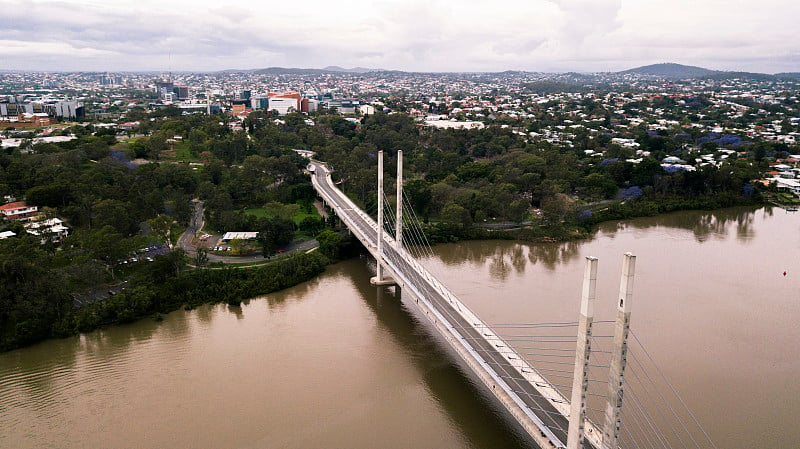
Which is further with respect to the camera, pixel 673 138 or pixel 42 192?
pixel 673 138

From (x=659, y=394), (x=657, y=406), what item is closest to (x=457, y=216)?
(x=659, y=394)

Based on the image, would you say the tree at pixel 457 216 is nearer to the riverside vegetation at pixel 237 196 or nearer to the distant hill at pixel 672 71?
the riverside vegetation at pixel 237 196

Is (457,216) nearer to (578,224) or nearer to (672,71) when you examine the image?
(578,224)

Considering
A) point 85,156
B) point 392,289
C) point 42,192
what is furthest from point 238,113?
point 392,289

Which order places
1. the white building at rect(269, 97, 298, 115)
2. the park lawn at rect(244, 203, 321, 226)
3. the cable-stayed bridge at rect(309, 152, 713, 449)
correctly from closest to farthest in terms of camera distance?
1. the cable-stayed bridge at rect(309, 152, 713, 449)
2. the park lawn at rect(244, 203, 321, 226)
3. the white building at rect(269, 97, 298, 115)

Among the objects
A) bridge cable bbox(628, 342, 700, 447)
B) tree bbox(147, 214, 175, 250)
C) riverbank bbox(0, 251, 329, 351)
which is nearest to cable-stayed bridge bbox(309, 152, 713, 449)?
bridge cable bbox(628, 342, 700, 447)

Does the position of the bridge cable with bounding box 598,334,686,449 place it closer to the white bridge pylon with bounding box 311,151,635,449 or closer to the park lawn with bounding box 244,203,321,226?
the white bridge pylon with bounding box 311,151,635,449

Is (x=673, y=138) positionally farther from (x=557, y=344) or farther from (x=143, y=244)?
(x=143, y=244)
